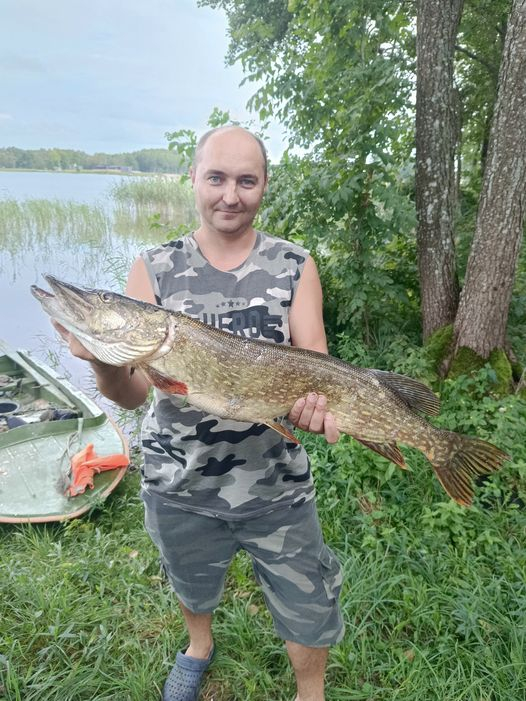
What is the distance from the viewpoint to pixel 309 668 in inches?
69.5

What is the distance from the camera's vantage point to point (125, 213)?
1239cm

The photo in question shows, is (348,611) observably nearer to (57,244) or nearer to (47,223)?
(57,244)

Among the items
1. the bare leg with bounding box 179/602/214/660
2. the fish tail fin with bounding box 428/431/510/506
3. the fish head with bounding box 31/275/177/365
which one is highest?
the fish head with bounding box 31/275/177/365

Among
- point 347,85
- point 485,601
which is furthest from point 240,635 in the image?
point 347,85

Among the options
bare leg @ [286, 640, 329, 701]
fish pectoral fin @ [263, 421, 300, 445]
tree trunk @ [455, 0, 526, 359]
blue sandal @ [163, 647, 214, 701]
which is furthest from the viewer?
tree trunk @ [455, 0, 526, 359]

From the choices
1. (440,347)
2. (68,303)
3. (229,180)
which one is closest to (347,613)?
(68,303)

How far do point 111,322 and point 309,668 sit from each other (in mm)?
1475

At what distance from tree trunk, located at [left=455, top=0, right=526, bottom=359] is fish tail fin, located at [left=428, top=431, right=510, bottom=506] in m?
2.03

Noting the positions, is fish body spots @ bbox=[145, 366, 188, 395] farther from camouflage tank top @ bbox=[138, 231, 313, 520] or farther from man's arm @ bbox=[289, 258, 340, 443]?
Result: man's arm @ bbox=[289, 258, 340, 443]

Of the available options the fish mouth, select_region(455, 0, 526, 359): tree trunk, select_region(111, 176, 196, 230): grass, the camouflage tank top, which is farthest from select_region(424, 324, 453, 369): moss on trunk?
select_region(111, 176, 196, 230): grass

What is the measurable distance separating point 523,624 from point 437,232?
2948 millimetres

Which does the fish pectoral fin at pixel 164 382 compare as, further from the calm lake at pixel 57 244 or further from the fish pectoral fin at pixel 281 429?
the calm lake at pixel 57 244

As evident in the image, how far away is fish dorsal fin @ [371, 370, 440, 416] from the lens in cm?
174

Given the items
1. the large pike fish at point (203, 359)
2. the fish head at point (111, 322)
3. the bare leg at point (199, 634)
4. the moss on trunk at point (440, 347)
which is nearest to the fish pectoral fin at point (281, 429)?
the large pike fish at point (203, 359)
